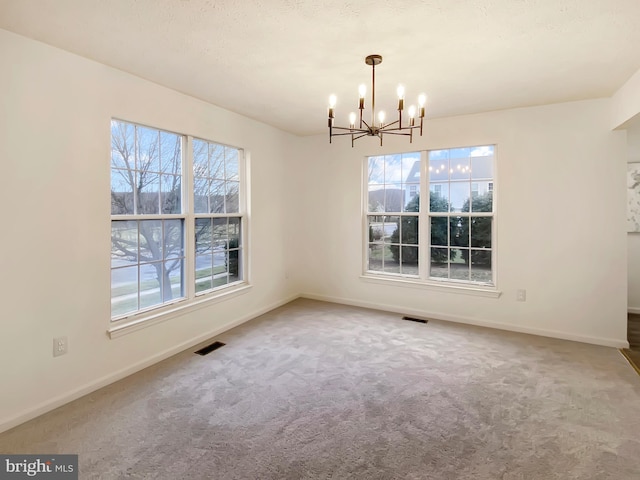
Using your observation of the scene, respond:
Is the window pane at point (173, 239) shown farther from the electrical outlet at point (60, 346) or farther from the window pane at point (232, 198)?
the electrical outlet at point (60, 346)

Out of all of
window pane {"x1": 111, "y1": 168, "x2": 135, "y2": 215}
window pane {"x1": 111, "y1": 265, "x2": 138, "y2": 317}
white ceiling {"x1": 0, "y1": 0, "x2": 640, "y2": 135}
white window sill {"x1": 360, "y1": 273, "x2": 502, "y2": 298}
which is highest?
white ceiling {"x1": 0, "y1": 0, "x2": 640, "y2": 135}

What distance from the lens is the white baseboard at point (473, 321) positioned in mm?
3555

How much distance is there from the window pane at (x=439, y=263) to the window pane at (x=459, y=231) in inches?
6.4

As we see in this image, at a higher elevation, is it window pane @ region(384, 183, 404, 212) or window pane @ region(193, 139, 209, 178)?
window pane @ region(193, 139, 209, 178)

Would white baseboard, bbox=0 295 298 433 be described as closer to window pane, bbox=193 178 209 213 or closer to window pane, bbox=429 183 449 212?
window pane, bbox=193 178 209 213

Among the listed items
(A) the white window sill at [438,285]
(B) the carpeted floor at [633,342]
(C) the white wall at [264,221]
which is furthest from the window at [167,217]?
(B) the carpeted floor at [633,342]

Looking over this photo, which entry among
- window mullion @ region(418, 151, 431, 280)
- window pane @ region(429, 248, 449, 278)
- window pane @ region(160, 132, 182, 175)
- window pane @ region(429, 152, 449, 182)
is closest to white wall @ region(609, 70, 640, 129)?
window pane @ region(429, 152, 449, 182)

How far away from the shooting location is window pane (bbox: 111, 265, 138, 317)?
9.53 feet

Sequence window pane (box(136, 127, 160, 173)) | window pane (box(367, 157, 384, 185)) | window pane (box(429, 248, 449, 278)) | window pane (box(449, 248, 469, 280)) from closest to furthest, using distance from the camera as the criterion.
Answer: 1. window pane (box(136, 127, 160, 173))
2. window pane (box(449, 248, 469, 280))
3. window pane (box(429, 248, 449, 278))
4. window pane (box(367, 157, 384, 185))

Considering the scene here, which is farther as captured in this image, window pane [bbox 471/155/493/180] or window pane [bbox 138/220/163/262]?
window pane [bbox 471/155/493/180]

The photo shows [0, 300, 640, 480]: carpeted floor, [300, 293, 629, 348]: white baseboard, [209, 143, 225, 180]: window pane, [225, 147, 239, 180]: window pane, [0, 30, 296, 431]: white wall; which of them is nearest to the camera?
[0, 300, 640, 480]: carpeted floor

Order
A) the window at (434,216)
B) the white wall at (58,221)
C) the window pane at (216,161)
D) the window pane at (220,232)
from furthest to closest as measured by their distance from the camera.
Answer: the window at (434,216) < the window pane at (220,232) < the window pane at (216,161) < the white wall at (58,221)

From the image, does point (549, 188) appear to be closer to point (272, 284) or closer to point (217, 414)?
point (272, 284)

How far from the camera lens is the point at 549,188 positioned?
373 cm
